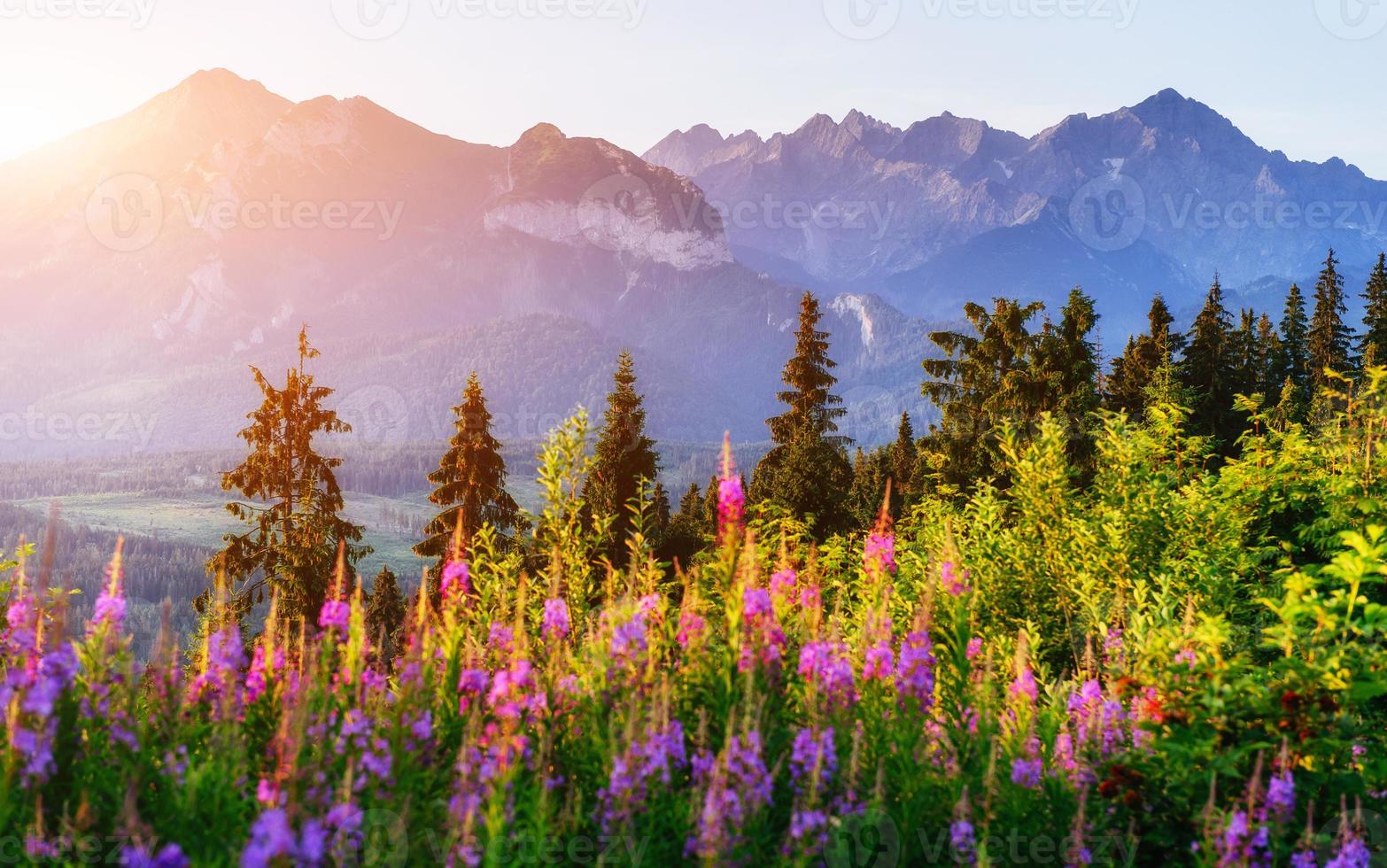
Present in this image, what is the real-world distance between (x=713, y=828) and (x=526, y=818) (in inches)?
47.5

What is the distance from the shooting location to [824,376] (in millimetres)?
38219

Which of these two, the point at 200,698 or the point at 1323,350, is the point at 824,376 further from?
the point at 1323,350

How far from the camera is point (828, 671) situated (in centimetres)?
488

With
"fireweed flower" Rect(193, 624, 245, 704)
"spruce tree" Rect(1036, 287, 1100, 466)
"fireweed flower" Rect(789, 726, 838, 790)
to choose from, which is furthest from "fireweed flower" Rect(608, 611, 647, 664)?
"spruce tree" Rect(1036, 287, 1100, 466)

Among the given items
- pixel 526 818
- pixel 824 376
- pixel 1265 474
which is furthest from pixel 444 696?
pixel 824 376

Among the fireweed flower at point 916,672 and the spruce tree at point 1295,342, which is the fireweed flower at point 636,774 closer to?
the fireweed flower at point 916,672

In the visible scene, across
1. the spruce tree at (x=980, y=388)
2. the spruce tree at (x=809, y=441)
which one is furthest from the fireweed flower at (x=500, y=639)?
the spruce tree at (x=809, y=441)

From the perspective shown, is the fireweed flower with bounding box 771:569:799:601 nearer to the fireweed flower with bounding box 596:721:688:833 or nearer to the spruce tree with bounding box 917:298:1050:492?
the fireweed flower with bounding box 596:721:688:833

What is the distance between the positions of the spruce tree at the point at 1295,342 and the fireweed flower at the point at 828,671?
7064 centimetres

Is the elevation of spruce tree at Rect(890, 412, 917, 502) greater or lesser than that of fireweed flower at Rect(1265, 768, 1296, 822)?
greater

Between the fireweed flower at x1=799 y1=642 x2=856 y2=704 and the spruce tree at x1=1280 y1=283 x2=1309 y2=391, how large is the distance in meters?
70.6

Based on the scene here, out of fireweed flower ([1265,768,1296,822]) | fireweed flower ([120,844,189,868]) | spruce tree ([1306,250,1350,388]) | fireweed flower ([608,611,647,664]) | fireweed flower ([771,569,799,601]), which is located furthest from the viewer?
spruce tree ([1306,250,1350,388])

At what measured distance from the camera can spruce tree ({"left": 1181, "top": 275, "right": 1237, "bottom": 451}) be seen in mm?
50906

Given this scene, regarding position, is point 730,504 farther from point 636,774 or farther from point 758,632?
point 636,774
